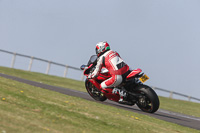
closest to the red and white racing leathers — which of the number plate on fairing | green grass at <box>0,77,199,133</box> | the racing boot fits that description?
the racing boot

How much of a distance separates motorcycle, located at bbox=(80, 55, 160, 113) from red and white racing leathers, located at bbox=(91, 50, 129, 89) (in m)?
0.18


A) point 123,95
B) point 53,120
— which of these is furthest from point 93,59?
point 53,120

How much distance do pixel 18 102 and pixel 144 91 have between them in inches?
157

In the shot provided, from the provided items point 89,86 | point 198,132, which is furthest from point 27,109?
point 89,86

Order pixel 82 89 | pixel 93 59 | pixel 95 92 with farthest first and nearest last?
1. pixel 82 89
2. pixel 95 92
3. pixel 93 59

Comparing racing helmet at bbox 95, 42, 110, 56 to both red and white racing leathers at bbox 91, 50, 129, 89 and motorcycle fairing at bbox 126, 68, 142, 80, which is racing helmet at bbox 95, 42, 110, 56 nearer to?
red and white racing leathers at bbox 91, 50, 129, 89

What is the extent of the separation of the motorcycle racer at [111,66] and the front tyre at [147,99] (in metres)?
0.57

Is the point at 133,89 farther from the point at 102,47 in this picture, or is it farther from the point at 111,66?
the point at 102,47

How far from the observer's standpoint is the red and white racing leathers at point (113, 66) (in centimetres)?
1081

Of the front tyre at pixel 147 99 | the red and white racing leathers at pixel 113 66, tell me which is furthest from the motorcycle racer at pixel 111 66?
the front tyre at pixel 147 99

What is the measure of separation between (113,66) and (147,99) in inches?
54.6

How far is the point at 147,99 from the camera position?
10.4 meters

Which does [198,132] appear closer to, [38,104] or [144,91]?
[144,91]

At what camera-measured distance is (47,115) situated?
21.1 feet
